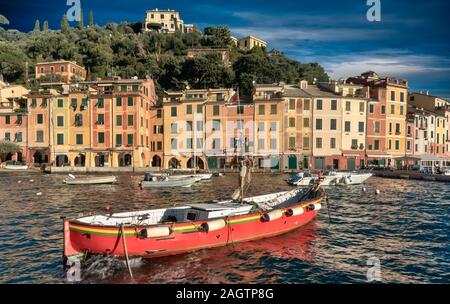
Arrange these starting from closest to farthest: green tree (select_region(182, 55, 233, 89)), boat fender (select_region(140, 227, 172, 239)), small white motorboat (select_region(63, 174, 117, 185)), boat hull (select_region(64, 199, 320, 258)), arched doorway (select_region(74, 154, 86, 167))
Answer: boat hull (select_region(64, 199, 320, 258)) → boat fender (select_region(140, 227, 172, 239)) → small white motorboat (select_region(63, 174, 117, 185)) → arched doorway (select_region(74, 154, 86, 167)) → green tree (select_region(182, 55, 233, 89))

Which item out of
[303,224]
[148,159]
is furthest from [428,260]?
[148,159]

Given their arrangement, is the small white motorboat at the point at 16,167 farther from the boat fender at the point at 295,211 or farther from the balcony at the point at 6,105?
the boat fender at the point at 295,211

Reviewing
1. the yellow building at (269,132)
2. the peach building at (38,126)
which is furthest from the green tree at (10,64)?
the yellow building at (269,132)

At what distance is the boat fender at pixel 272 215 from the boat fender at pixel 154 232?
179 inches

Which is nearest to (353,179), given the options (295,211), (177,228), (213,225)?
(295,211)

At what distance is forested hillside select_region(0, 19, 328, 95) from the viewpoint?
8612 cm

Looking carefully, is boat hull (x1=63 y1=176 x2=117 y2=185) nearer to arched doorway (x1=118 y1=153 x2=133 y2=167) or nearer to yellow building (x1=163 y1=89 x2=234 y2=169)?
arched doorway (x1=118 y1=153 x2=133 y2=167)

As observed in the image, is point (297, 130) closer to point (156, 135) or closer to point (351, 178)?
point (351, 178)

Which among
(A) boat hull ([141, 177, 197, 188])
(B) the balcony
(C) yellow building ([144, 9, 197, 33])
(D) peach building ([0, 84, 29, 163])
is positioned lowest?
(A) boat hull ([141, 177, 197, 188])

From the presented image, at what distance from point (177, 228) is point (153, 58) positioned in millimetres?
94830

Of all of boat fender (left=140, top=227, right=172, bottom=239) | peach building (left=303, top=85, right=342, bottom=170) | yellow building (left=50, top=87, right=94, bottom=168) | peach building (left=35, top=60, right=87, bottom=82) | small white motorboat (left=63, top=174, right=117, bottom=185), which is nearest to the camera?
boat fender (left=140, top=227, right=172, bottom=239)

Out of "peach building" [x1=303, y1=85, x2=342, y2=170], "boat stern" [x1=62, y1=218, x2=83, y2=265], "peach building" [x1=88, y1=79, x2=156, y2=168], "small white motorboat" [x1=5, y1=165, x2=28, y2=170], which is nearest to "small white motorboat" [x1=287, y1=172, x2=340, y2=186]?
"peach building" [x1=303, y1=85, x2=342, y2=170]

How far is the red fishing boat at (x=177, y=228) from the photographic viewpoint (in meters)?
12.9

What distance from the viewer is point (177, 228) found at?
13.8m
